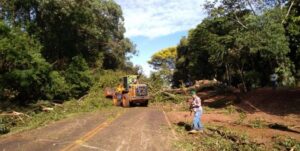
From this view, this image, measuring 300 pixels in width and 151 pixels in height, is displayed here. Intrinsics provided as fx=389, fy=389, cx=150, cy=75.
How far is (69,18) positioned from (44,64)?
446 inches

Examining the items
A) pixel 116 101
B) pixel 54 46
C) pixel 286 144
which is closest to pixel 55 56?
pixel 54 46

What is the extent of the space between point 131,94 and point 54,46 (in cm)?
1696

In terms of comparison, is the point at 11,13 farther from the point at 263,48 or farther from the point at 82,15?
the point at 263,48

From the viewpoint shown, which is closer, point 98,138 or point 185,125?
point 98,138

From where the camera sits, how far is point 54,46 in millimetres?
45625

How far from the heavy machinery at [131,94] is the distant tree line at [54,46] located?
5902 millimetres

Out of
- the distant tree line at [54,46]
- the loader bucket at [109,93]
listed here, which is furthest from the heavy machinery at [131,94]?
the distant tree line at [54,46]

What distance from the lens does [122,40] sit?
58406 mm

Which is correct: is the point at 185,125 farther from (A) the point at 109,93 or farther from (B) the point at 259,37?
(A) the point at 109,93

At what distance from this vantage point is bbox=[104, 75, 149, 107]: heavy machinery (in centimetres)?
3250

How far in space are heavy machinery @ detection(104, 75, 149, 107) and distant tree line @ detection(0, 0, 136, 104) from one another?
5902mm

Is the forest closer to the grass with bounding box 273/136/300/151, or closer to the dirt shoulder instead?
the dirt shoulder

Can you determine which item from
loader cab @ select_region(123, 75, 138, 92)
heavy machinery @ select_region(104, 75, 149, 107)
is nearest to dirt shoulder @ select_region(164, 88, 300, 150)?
heavy machinery @ select_region(104, 75, 149, 107)

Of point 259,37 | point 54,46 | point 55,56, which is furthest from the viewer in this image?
point 55,56
